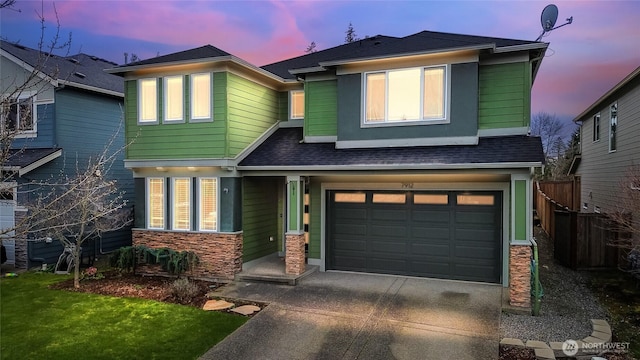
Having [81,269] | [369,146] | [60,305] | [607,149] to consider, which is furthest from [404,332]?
[607,149]

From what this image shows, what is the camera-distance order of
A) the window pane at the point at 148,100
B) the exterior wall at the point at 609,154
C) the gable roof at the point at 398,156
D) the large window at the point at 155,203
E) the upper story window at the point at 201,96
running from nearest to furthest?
the gable roof at the point at 398,156, the upper story window at the point at 201,96, the window pane at the point at 148,100, the large window at the point at 155,203, the exterior wall at the point at 609,154

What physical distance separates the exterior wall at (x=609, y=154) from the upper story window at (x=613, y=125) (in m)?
0.22

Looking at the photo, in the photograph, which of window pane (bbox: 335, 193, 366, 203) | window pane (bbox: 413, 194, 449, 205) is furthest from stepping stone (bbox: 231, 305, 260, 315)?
window pane (bbox: 413, 194, 449, 205)

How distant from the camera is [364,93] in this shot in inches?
400

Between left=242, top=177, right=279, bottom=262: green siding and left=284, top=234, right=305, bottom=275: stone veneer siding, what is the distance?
1.40 metres

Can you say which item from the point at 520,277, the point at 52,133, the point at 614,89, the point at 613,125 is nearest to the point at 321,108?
the point at 520,277

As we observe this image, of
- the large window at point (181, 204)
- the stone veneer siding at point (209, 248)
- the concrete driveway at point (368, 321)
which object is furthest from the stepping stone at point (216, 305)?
the large window at point (181, 204)

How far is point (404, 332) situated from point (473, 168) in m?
3.67

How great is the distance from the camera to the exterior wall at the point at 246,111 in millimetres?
10117

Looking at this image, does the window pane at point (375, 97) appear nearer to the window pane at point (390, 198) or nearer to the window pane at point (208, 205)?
the window pane at point (390, 198)

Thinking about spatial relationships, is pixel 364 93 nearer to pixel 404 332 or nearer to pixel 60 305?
pixel 404 332

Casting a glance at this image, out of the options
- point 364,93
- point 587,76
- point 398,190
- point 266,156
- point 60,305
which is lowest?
point 60,305

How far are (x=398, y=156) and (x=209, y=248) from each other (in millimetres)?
5275

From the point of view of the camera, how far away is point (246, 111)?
10.8 m
